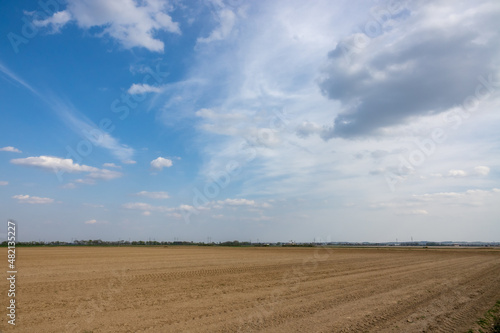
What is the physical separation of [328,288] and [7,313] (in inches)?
623

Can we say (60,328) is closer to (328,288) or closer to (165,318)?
(165,318)

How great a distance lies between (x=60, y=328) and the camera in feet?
35.5

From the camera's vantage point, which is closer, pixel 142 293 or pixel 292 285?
pixel 142 293

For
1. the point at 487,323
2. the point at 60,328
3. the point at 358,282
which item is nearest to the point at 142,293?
the point at 60,328

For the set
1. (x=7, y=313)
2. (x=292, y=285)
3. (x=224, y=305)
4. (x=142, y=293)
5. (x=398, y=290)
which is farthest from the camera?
(x=292, y=285)

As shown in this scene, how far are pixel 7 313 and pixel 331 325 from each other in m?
12.5

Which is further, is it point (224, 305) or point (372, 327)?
point (224, 305)

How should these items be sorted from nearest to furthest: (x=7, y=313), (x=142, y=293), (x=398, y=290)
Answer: (x=7, y=313) → (x=142, y=293) → (x=398, y=290)

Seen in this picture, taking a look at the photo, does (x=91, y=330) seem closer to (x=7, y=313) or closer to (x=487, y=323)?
(x=7, y=313)

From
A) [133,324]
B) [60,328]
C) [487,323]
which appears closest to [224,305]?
[133,324]

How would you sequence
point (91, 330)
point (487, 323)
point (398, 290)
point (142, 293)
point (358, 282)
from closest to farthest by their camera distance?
point (91, 330) → point (487, 323) → point (142, 293) → point (398, 290) → point (358, 282)

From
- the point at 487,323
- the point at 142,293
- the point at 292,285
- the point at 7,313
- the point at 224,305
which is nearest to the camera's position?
the point at 487,323

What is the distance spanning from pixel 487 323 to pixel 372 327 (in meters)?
4.49

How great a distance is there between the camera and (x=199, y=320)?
1183 cm
